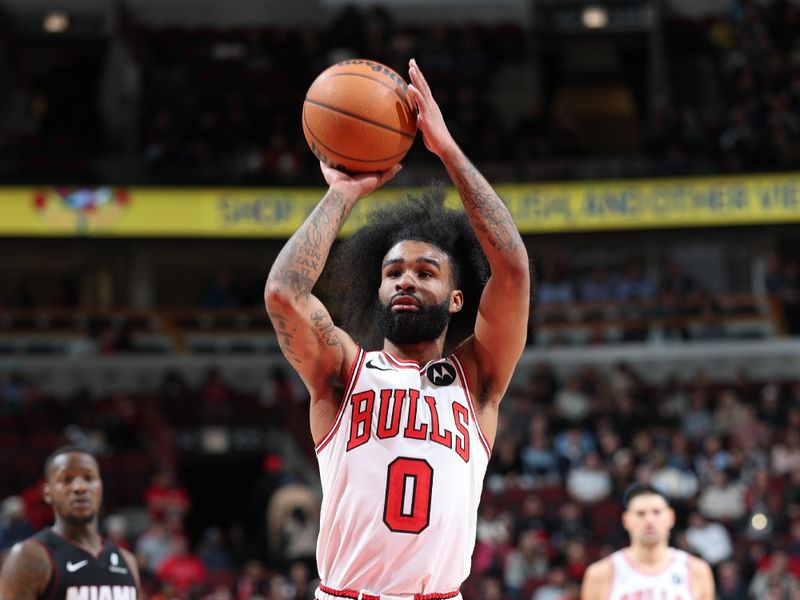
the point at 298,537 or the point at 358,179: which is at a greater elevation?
the point at 358,179

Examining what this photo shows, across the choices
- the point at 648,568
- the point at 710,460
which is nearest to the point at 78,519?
the point at 648,568

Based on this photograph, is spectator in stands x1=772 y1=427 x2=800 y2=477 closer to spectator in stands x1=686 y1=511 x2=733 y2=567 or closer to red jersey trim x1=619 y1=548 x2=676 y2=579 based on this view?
spectator in stands x1=686 y1=511 x2=733 y2=567

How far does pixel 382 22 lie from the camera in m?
22.3

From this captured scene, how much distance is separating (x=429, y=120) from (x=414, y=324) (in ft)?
2.23

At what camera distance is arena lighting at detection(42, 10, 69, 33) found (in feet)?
78.2

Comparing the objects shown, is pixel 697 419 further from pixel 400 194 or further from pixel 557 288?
pixel 400 194

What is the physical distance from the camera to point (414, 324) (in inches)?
162

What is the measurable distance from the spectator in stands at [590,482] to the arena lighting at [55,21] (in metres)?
15.1

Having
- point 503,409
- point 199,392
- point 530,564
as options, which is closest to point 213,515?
point 199,392

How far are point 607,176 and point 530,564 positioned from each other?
905 cm

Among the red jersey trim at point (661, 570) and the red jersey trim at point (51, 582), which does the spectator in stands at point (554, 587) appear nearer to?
the red jersey trim at point (661, 570)

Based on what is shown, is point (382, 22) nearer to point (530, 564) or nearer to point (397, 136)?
point (530, 564)

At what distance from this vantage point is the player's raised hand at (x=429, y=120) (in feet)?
13.3

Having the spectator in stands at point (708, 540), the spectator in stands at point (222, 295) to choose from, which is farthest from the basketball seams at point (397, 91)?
the spectator in stands at point (222, 295)
